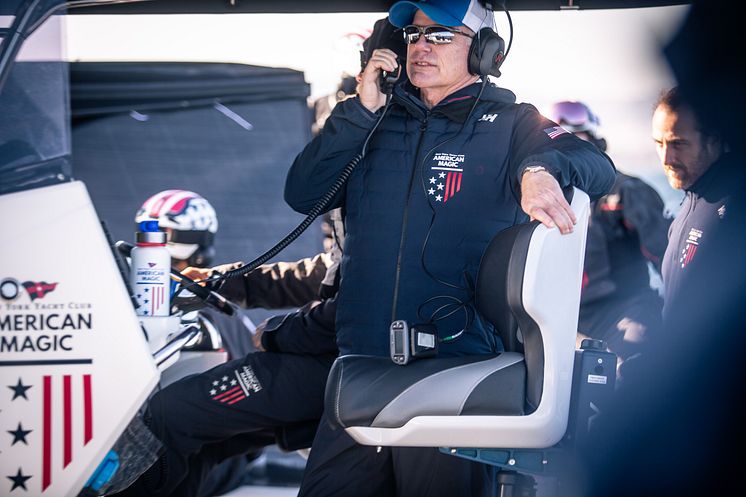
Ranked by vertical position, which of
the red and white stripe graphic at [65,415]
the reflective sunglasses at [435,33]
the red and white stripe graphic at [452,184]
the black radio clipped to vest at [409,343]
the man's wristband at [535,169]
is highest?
the reflective sunglasses at [435,33]

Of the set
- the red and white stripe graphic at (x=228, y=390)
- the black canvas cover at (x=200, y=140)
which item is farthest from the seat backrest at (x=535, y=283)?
the black canvas cover at (x=200, y=140)

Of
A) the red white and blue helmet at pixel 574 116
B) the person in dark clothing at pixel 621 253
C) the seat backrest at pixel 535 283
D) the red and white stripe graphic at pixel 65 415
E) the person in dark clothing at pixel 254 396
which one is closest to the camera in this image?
the red and white stripe graphic at pixel 65 415

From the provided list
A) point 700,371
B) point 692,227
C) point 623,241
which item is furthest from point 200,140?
point 700,371

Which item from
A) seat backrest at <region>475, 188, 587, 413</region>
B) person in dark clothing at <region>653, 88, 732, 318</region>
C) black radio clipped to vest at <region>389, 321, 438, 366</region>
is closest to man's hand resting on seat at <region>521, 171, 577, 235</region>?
seat backrest at <region>475, 188, 587, 413</region>

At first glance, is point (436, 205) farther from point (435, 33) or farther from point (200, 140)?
point (200, 140)

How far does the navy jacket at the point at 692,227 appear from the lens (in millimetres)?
2610

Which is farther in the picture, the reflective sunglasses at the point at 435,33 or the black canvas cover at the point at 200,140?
the black canvas cover at the point at 200,140

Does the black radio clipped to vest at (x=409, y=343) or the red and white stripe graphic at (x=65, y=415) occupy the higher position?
the black radio clipped to vest at (x=409, y=343)

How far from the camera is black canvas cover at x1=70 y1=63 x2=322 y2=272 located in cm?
747

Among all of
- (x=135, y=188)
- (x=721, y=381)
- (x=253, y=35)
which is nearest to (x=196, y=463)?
(x=721, y=381)

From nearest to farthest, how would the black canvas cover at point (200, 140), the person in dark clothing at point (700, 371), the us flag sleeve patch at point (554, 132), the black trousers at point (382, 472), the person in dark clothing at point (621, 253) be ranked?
the person in dark clothing at point (700, 371) < the us flag sleeve patch at point (554, 132) < the black trousers at point (382, 472) < the person in dark clothing at point (621, 253) < the black canvas cover at point (200, 140)

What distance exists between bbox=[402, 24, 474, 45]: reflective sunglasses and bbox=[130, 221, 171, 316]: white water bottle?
0.96 metres

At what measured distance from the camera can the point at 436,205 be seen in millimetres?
2881

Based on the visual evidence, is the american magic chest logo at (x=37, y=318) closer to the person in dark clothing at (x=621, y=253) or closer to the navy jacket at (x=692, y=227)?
the navy jacket at (x=692, y=227)
